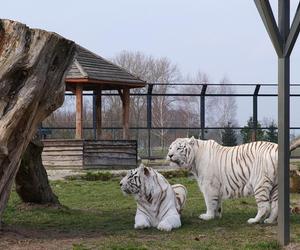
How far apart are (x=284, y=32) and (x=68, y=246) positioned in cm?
335

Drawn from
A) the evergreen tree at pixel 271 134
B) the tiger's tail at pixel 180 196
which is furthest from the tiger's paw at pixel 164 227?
the evergreen tree at pixel 271 134

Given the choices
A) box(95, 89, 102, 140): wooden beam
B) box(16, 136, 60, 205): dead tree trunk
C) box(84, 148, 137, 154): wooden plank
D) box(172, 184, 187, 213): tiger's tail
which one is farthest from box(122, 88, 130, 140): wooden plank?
box(172, 184, 187, 213): tiger's tail

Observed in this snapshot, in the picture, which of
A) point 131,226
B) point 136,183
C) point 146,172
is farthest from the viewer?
point 131,226

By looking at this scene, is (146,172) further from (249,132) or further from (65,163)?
(249,132)

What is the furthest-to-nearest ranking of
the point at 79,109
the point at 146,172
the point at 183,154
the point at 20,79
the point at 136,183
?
the point at 79,109, the point at 183,154, the point at 146,172, the point at 136,183, the point at 20,79

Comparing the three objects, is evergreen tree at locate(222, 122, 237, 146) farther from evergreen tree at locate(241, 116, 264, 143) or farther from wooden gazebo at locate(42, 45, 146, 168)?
wooden gazebo at locate(42, 45, 146, 168)

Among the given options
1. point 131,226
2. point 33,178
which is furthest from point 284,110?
point 33,178

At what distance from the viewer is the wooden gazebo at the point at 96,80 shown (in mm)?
20000

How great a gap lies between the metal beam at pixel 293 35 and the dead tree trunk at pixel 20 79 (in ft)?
7.94

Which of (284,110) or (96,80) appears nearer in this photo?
(284,110)

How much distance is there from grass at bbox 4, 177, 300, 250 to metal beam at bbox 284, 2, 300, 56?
2140mm

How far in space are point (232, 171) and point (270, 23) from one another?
258 centimetres

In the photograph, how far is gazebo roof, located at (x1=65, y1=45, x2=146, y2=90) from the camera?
1984cm

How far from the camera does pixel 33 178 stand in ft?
31.2
